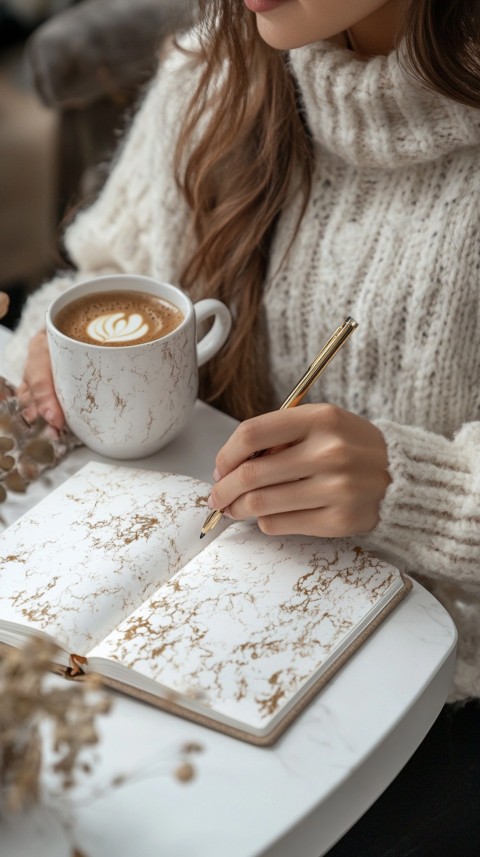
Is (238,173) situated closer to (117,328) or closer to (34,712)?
(117,328)

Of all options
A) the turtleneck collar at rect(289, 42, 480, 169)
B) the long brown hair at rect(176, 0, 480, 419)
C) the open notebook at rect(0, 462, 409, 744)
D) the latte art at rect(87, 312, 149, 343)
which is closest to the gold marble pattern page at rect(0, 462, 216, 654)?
the open notebook at rect(0, 462, 409, 744)

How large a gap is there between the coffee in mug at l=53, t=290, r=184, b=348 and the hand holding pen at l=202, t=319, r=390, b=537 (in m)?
0.13

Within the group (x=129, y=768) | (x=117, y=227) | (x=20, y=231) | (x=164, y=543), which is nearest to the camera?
(x=129, y=768)

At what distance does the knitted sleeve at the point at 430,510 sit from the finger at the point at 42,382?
11.0 inches

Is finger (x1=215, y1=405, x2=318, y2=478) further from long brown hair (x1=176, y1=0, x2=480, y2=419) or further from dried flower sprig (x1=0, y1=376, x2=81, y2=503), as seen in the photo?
long brown hair (x1=176, y1=0, x2=480, y2=419)

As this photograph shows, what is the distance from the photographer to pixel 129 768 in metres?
0.57

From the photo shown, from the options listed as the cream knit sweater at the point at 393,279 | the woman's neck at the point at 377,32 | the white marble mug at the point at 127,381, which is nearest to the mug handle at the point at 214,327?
the white marble mug at the point at 127,381

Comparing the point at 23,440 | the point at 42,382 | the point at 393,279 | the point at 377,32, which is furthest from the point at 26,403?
the point at 377,32

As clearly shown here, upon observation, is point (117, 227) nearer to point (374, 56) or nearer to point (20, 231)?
point (374, 56)

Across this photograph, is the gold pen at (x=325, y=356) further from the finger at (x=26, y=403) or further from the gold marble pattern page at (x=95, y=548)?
the finger at (x=26, y=403)

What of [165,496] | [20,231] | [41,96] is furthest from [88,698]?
[20,231]

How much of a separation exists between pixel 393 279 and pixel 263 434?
0.26 meters

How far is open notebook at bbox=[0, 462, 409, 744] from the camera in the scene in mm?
605

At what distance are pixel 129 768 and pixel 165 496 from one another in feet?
0.76
